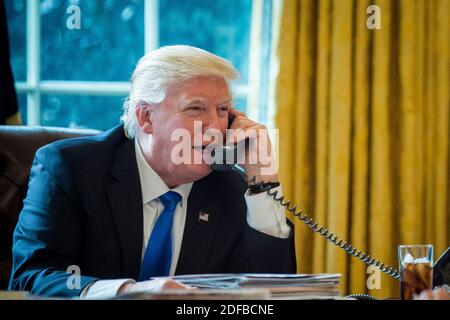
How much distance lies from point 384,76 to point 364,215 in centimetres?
61

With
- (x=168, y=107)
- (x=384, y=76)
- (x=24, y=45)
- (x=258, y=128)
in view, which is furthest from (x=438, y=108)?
(x=24, y=45)

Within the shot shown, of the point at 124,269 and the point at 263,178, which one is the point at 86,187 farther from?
the point at 263,178

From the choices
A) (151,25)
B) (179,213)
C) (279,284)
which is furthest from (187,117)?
(151,25)

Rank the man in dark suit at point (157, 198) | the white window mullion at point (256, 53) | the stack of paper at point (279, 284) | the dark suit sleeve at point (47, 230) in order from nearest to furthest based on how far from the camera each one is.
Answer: the stack of paper at point (279, 284) < the dark suit sleeve at point (47, 230) < the man in dark suit at point (157, 198) < the white window mullion at point (256, 53)

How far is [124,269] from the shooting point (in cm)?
179

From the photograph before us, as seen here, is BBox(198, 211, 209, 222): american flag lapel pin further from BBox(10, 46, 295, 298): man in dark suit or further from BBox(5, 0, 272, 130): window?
BBox(5, 0, 272, 130): window

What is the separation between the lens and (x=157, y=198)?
1934 millimetres

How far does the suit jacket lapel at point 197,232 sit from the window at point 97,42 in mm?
1393

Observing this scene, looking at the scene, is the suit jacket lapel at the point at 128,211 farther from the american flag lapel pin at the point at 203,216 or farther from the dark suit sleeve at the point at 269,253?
the dark suit sleeve at the point at 269,253

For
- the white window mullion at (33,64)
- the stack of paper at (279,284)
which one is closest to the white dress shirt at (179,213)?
the stack of paper at (279,284)

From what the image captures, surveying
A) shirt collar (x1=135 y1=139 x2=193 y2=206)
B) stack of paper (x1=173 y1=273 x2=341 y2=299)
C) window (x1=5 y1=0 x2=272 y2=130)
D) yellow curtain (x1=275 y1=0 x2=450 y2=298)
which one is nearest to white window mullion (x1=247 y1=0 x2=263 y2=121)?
yellow curtain (x1=275 y1=0 x2=450 y2=298)

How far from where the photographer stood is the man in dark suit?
178cm

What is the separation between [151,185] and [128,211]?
0.14 metres

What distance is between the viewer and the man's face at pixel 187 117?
193cm
